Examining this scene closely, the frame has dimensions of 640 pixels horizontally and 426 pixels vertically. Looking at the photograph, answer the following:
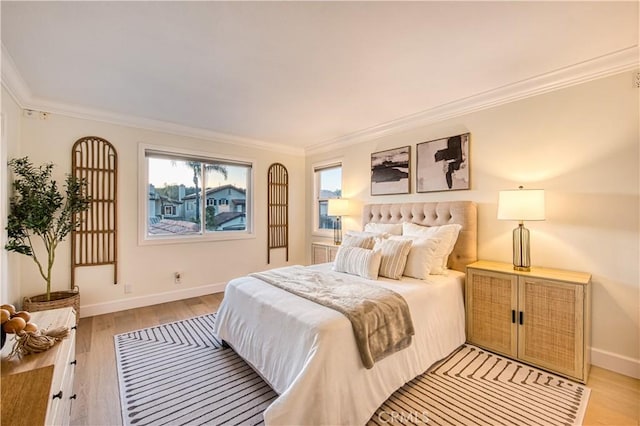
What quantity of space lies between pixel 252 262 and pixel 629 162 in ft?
15.2

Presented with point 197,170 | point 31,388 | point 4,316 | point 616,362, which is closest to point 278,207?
point 197,170

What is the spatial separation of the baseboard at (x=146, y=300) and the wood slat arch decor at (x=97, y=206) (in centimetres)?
31

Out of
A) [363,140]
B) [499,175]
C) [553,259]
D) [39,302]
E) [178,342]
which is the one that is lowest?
[178,342]

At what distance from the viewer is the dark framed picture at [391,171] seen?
3713mm

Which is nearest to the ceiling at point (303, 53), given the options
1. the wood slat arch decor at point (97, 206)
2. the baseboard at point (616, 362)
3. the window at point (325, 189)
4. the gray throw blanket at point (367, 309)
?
the wood slat arch decor at point (97, 206)

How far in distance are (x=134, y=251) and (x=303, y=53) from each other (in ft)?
11.0

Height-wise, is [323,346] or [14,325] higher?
[14,325]

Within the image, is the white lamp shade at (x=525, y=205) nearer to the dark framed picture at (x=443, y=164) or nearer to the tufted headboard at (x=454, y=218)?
the tufted headboard at (x=454, y=218)

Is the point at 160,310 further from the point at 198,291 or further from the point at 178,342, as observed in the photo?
the point at 178,342

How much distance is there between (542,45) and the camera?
2.08 m

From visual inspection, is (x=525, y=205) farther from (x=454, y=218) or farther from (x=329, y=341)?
(x=329, y=341)

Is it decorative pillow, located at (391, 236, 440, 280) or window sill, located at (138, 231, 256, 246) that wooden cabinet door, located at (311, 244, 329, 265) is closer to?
window sill, located at (138, 231, 256, 246)

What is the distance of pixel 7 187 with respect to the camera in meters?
2.71

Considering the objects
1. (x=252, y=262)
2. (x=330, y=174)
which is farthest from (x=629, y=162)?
(x=252, y=262)
